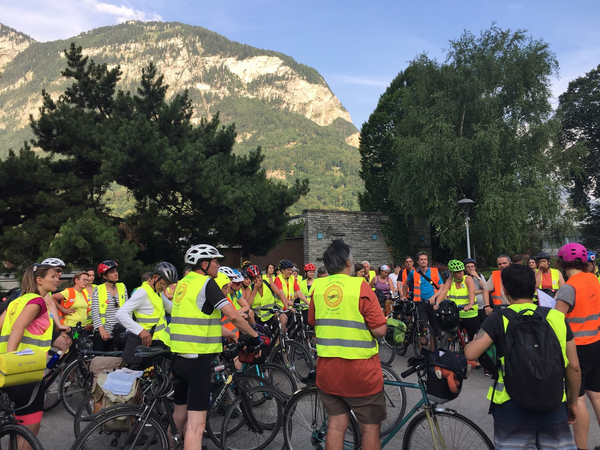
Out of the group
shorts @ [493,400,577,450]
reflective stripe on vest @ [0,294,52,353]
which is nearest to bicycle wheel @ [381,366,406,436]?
shorts @ [493,400,577,450]

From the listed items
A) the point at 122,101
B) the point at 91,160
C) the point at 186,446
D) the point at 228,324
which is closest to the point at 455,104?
the point at 122,101

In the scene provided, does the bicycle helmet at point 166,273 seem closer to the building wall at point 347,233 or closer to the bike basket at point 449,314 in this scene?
the bike basket at point 449,314

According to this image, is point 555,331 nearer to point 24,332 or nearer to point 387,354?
point 24,332

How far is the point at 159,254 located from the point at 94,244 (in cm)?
407

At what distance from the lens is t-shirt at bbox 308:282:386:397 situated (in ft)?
10.7

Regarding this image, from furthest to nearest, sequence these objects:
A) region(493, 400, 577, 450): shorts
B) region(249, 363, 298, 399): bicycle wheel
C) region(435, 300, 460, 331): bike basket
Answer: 1. region(435, 300, 460, 331): bike basket
2. region(249, 363, 298, 399): bicycle wheel
3. region(493, 400, 577, 450): shorts

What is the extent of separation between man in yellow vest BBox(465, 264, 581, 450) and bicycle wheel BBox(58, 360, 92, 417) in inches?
199

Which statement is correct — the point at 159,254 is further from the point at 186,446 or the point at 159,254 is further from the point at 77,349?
the point at 186,446

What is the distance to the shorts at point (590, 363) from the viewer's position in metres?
3.82

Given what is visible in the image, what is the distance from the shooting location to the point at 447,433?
3.31 m

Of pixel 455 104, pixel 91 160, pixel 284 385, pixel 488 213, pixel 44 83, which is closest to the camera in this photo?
pixel 284 385

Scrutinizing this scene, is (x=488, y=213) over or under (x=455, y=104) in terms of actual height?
under

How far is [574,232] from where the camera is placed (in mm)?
Answer: 24359

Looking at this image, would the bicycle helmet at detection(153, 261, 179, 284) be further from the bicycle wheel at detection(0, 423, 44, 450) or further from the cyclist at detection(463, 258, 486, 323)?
the cyclist at detection(463, 258, 486, 323)
